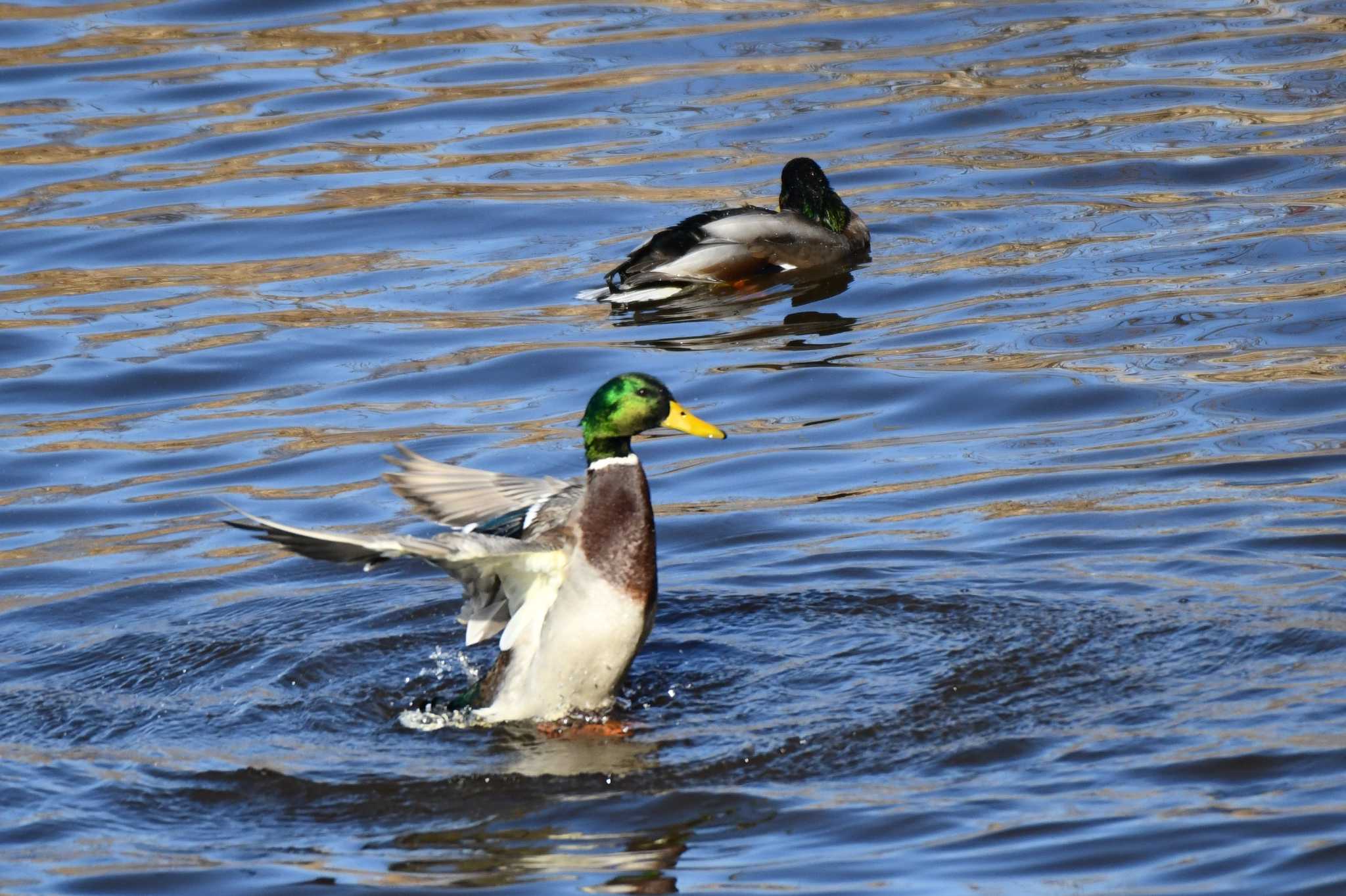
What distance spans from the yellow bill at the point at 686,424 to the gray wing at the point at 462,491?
0.54 m

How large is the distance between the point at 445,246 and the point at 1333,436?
17.4 feet

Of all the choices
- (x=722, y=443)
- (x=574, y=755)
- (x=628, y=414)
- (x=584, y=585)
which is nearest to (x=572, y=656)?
(x=584, y=585)

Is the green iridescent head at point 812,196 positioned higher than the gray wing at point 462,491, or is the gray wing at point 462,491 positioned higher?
the green iridescent head at point 812,196

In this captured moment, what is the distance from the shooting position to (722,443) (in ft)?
27.6

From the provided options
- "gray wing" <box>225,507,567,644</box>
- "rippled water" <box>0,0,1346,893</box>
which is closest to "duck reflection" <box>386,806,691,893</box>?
"rippled water" <box>0,0,1346,893</box>

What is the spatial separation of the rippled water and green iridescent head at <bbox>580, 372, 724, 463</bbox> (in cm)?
73

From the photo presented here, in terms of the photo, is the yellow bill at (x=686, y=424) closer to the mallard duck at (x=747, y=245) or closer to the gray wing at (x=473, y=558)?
the gray wing at (x=473, y=558)

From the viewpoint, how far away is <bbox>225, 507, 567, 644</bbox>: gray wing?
5160 mm

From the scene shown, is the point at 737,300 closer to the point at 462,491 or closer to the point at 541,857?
the point at 462,491

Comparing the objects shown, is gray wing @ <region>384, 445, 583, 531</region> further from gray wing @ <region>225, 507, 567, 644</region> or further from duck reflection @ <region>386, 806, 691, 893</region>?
duck reflection @ <region>386, 806, 691, 893</region>

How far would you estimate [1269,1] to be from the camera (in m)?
14.6

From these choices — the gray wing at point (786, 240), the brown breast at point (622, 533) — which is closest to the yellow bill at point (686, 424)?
the brown breast at point (622, 533)

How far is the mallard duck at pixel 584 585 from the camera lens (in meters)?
5.90

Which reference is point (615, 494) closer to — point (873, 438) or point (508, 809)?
point (508, 809)
